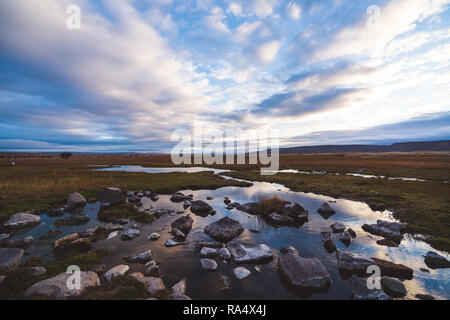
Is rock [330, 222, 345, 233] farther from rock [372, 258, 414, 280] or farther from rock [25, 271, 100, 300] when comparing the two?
rock [25, 271, 100, 300]

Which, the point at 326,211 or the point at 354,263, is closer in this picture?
the point at 354,263

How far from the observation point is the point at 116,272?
7902 millimetres

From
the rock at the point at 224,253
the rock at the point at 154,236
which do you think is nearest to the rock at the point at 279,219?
the rock at the point at 224,253

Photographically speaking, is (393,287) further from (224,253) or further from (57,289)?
(57,289)

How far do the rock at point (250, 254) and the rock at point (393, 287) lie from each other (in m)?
4.77

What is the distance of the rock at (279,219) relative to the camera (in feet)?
48.8

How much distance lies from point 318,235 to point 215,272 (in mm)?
8214

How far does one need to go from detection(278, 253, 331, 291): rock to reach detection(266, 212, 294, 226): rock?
6.53m

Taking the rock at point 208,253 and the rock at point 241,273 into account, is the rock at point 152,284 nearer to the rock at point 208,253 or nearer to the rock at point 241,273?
the rock at point 208,253

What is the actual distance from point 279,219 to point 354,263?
6.72m

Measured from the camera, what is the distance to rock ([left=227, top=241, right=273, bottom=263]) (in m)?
9.40

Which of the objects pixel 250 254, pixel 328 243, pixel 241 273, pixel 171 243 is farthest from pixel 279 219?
pixel 171 243
